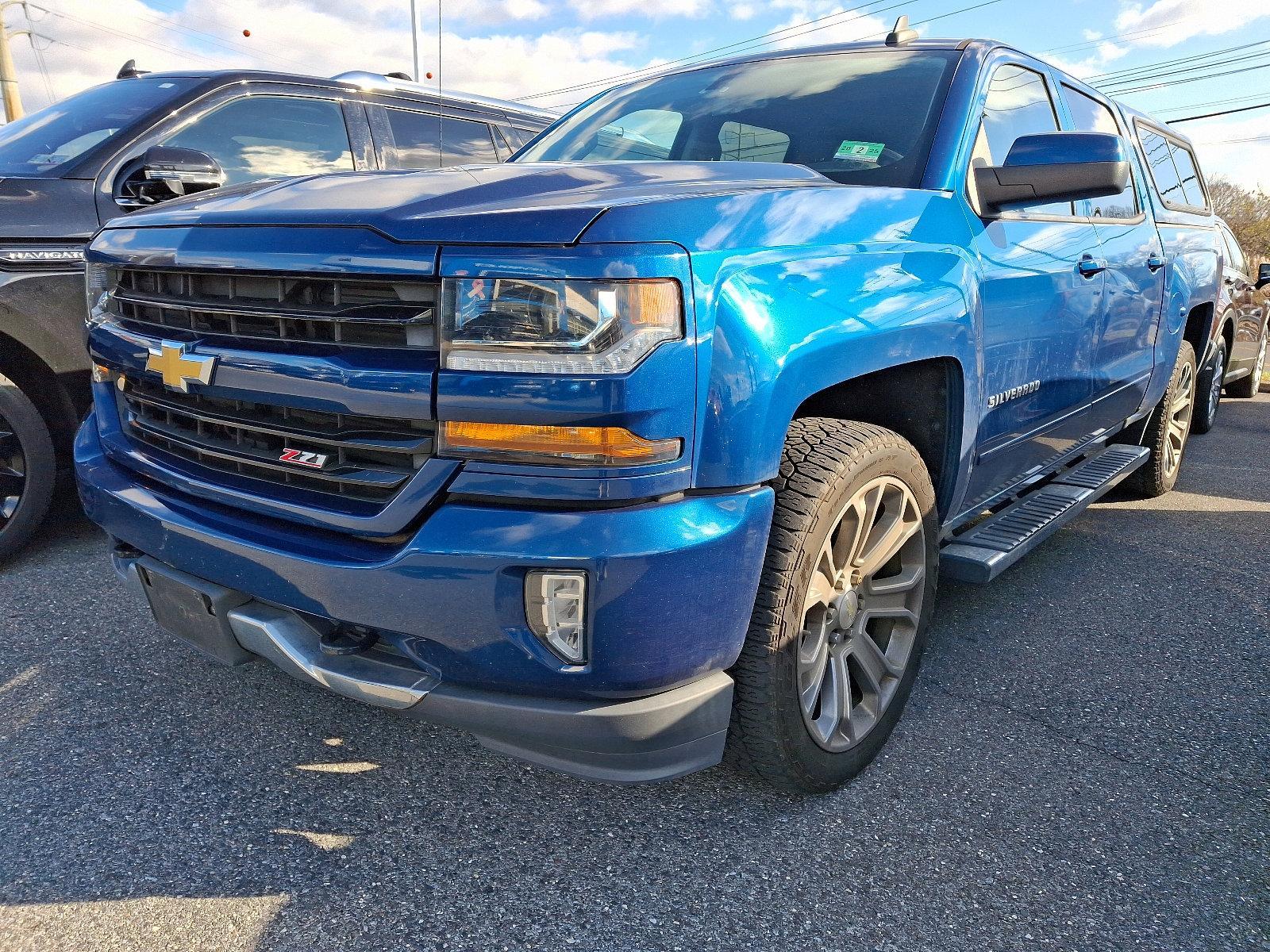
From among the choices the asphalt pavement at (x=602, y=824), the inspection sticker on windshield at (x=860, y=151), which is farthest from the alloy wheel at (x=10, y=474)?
the inspection sticker on windshield at (x=860, y=151)

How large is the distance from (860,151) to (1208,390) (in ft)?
15.9

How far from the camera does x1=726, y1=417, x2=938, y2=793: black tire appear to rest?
6.24 feet

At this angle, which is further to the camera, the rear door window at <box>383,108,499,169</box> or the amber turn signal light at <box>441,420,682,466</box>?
the rear door window at <box>383,108,499,169</box>

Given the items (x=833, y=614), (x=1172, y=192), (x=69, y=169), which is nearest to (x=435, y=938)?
(x=833, y=614)

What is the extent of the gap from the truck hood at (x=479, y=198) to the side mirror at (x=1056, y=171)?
60 centimetres

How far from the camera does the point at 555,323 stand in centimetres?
160

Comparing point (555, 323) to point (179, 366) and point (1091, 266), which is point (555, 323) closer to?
point (179, 366)

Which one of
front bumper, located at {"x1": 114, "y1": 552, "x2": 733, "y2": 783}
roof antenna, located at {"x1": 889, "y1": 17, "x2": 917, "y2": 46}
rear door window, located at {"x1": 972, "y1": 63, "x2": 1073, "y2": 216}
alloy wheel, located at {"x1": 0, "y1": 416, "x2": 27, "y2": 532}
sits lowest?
alloy wheel, located at {"x1": 0, "y1": 416, "x2": 27, "y2": 532}

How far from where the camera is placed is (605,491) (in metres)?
1.59

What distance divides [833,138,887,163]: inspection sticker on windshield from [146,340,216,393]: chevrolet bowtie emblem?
173 cm

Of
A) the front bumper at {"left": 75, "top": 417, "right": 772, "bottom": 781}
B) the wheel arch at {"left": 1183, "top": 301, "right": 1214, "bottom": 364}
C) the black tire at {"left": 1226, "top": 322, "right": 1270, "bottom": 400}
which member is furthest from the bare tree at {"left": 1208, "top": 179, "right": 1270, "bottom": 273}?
the front bumper at {"left": 75, "top": 417, "right": 772, "bottom": 781}

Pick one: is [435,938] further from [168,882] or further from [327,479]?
[327,479]

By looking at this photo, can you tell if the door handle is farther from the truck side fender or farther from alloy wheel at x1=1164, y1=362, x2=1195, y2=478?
alloy wheel at x1=1164, y1=362, x2=1195, y2=478

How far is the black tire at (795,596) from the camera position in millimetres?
1903
